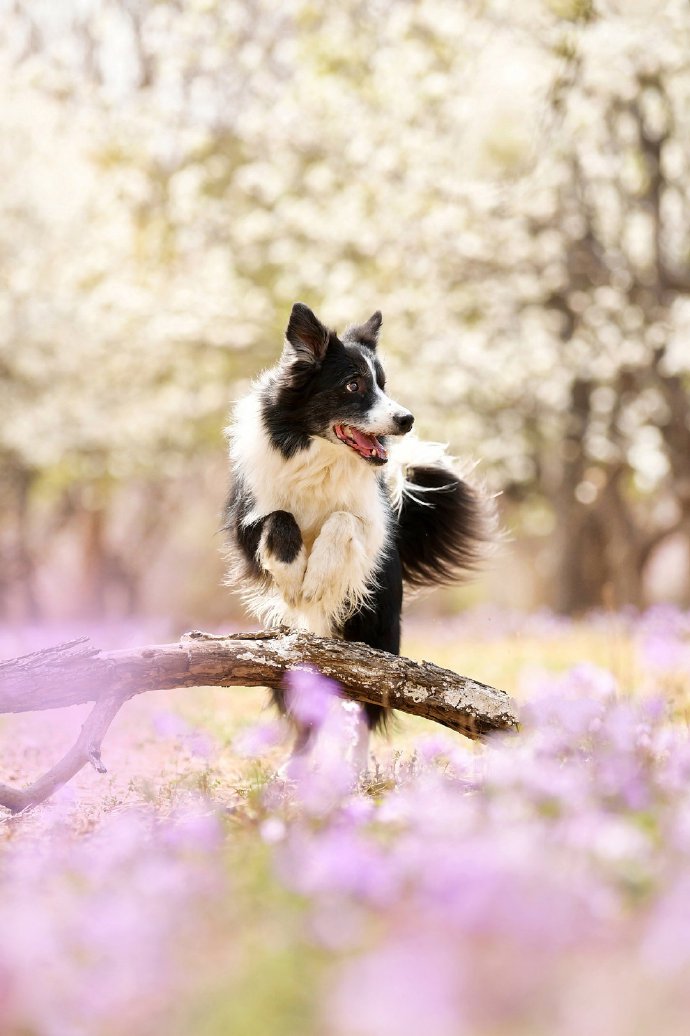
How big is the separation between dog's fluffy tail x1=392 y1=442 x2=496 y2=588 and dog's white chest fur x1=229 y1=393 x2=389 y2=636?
0.70m

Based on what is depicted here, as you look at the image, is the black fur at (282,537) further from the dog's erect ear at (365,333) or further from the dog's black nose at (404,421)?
the dog's erect ear at (365,333)

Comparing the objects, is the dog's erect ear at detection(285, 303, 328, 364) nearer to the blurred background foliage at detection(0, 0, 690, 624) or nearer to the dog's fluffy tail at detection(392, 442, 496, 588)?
the dog's fluffy tail at detection(392, 442, 496, 588)

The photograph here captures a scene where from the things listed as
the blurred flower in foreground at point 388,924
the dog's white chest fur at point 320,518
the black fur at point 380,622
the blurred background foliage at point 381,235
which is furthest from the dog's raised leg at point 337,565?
the blurred background foliage at point 381,235

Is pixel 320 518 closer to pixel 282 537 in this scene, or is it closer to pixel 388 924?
pixel 282 537

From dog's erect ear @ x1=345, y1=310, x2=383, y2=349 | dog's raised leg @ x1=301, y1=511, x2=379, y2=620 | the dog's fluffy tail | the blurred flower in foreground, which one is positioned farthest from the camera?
the dog's fluffy tail

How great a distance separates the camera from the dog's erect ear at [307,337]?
5578 mm

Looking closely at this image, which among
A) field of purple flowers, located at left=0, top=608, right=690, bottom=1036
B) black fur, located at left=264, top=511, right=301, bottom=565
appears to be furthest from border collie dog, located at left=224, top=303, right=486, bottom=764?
field of purple flowers, located at left=0, top=608, right=690, bottom=1036

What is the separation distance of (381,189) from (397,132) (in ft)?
2.29

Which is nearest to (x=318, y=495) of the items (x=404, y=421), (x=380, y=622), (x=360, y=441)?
(x=360, y=441)

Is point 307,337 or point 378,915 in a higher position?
point 307,337

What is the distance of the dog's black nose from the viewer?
5.38m

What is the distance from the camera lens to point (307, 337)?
222 inches

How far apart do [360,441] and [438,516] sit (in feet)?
3.75

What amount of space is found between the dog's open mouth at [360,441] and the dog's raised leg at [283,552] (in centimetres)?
47
